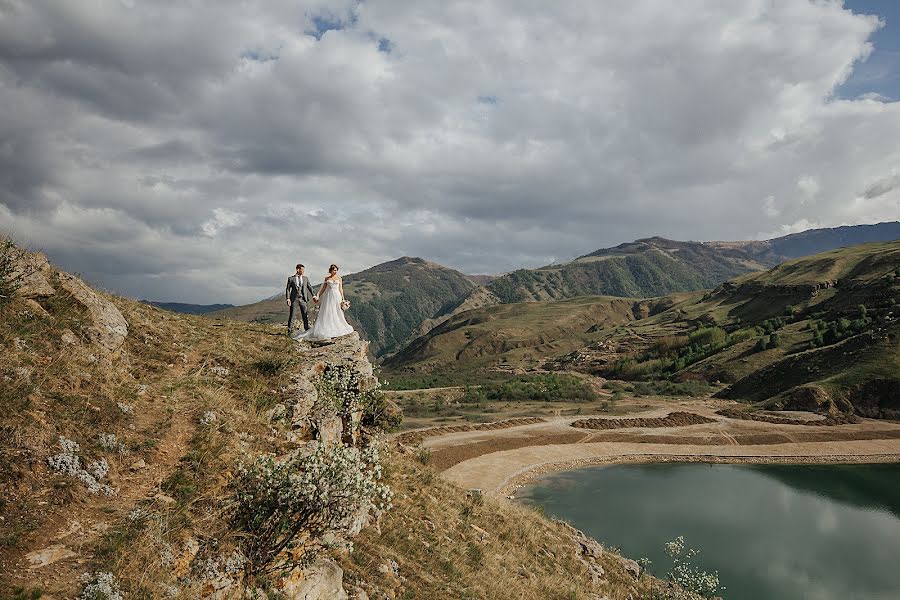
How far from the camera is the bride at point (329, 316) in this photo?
15039mm

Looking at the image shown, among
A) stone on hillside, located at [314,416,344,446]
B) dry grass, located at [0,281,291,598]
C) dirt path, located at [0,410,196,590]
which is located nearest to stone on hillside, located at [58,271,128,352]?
dry grass, located at [0,281,291,598]

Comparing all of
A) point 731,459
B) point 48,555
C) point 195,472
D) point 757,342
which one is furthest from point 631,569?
point 757,342

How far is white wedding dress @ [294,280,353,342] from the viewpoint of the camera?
15031 mm

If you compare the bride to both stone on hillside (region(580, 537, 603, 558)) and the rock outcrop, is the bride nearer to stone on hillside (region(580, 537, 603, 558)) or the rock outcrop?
the rock outcrop

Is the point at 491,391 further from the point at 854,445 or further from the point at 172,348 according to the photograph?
the point at 172,348

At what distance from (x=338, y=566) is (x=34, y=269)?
847cm

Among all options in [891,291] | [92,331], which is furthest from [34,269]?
[891,291]

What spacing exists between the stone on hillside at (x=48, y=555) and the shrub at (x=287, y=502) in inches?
81.7

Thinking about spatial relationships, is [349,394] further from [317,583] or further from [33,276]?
[33,276]

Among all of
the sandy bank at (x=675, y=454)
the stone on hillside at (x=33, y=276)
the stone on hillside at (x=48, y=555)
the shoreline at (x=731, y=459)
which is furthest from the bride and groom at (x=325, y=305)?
the shoreline at (x=731, y=459)

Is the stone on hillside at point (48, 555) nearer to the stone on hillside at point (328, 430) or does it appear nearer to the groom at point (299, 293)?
the stone on hillside at point (328, 430)

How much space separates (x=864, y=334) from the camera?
66.8m

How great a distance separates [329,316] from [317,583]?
8.95 m

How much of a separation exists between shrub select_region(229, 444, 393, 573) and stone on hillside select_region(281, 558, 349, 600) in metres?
0.20
